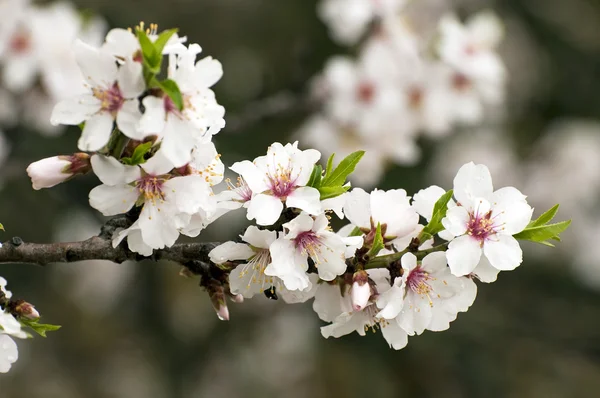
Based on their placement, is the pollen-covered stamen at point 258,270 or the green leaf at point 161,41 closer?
the green leaf at point 161,41

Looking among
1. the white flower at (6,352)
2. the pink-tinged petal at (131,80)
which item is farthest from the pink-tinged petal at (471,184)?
the white flower at (6,352)

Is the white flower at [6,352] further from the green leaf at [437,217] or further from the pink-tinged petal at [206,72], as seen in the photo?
the green leaf at [437,217]

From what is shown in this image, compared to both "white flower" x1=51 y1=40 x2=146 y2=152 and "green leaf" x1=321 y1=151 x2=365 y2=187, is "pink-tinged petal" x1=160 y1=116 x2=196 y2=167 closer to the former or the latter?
"white flower" x1=51 y1=40 x2=146 y2=152

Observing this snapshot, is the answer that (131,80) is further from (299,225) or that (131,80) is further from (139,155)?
(299,225)

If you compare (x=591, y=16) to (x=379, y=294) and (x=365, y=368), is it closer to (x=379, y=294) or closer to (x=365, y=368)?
(x=365, y=368)

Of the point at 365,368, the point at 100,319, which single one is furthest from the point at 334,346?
the point at 100,319

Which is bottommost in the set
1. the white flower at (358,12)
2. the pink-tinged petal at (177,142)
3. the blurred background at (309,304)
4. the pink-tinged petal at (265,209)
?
the blurred background at (309,304)

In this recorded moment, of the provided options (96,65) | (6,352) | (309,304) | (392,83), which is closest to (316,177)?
(96,65)
